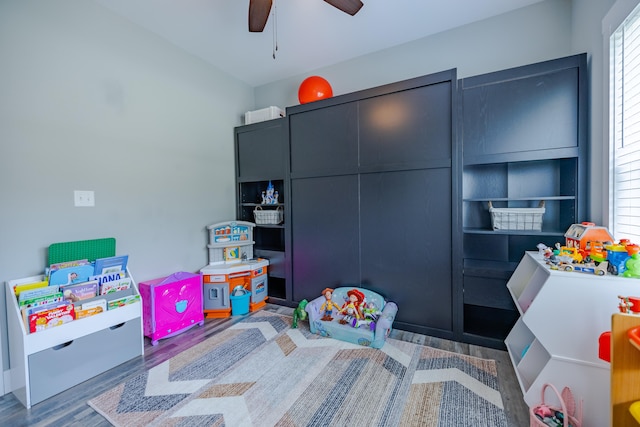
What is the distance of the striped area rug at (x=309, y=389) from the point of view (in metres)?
1.38

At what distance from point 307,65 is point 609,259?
3.01 meters

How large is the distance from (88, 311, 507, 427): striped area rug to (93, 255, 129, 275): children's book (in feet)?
2.61

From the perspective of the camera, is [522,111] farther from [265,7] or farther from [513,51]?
[265,7]

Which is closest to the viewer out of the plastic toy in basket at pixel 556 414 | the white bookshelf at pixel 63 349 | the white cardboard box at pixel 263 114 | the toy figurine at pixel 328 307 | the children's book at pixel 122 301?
the plastic toy in basket at pixel 556 414

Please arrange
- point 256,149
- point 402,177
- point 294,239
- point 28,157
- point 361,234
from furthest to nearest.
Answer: point 256,149
point 294,239
point 361,234
point 402,177
point 28,157

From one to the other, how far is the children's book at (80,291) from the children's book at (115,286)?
0.15 feet

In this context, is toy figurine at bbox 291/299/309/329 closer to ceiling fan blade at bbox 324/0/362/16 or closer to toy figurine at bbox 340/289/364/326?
toy figurine at bbox 340/289/364/326

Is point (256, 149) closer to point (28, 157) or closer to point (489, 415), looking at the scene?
point (28, 157)

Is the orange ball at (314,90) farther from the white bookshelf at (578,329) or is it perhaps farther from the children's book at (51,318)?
the children's book at (51,318)

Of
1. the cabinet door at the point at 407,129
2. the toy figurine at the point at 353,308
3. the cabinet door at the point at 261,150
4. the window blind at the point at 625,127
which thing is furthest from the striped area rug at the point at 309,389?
the cabinet door at the point at 261,150

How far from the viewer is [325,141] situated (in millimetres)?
2619

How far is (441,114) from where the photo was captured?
2.12m

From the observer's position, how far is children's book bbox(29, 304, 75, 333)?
154 centimetres

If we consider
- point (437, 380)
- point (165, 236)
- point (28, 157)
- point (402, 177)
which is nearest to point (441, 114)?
point (402, 177)
